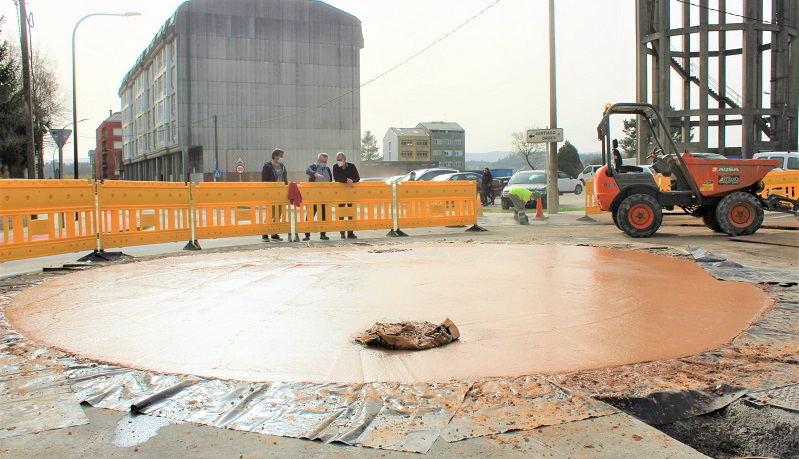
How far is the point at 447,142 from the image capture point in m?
145

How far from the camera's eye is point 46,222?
9.52 meters

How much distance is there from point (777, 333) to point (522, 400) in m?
2.55

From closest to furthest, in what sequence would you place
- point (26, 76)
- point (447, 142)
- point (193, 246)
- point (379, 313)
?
1. point (379, 313)
2. point (193, 246)
3. point (26, 76)
4. point (447, 142)

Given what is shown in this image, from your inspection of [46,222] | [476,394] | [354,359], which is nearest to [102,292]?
[46,222]

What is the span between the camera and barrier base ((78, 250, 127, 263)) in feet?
32.7

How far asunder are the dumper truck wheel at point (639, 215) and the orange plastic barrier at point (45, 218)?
30.9ft

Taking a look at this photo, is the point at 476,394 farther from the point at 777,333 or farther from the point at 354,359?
the point at 777,333

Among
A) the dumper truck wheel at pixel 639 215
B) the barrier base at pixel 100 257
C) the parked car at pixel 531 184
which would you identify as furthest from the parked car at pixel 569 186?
the barrier base at pixel 100 257

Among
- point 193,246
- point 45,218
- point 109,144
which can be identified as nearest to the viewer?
point 45,218

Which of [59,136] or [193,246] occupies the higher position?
[59,136]

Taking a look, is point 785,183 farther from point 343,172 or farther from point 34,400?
point 34,400

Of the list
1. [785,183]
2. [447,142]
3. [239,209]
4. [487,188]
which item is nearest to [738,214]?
[785,183]

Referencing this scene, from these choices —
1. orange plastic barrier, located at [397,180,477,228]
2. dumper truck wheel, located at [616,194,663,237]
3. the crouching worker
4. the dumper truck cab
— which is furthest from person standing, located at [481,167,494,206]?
dumper truck wheel, located at [616,194,663,237]

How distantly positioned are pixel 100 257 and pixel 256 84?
51.3 meters
